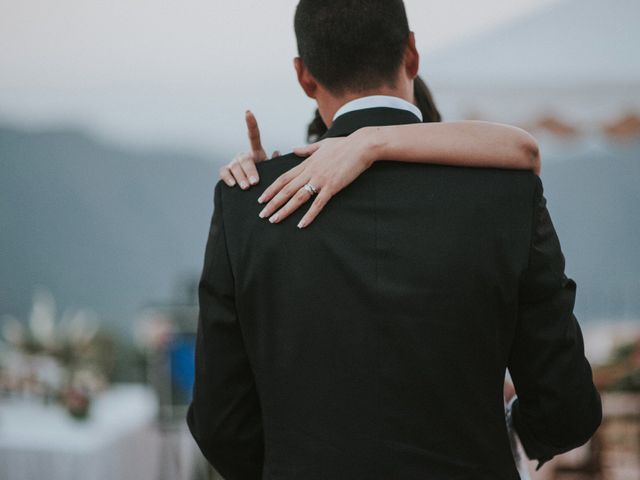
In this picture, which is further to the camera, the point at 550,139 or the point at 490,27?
the point at 490,27

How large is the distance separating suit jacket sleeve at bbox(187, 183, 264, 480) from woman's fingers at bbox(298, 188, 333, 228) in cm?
16

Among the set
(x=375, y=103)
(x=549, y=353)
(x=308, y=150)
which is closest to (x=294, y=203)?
(x=308, y=150)

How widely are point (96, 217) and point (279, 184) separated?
6.87 m

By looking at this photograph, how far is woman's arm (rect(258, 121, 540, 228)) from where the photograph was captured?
3.69 ft

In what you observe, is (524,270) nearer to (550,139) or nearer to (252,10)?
(550,139)

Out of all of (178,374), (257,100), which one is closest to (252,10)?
(257,100)

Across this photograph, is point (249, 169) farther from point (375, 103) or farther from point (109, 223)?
point (109, 223)

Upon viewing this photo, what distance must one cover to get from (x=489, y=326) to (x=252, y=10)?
15.6 feet

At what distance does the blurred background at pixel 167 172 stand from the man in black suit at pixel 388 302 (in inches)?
90.4

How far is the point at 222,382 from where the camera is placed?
1.28 meters

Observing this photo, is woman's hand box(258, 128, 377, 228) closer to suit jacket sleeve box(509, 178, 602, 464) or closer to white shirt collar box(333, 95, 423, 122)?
white shirt collar box(333, 95, 423, 122)

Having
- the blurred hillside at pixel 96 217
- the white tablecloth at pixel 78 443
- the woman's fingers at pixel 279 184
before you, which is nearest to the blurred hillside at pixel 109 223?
the blurred hillside at pixel 96 217

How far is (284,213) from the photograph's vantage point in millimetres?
1138

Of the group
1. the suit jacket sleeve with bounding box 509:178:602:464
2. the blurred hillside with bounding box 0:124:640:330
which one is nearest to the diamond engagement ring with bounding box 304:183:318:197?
the suit jacket sleeve with bounding box 509:178:602:464
